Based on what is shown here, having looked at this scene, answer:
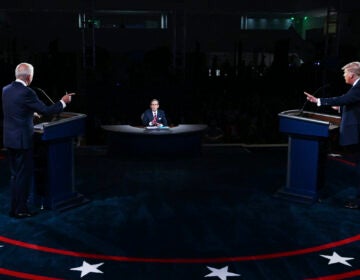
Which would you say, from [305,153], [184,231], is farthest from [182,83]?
[184,231]

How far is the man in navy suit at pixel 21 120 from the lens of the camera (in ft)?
15.8

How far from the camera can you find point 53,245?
4.41 meters

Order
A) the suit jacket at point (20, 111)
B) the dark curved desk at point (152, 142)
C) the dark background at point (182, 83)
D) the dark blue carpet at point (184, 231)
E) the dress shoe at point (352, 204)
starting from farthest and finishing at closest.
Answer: the dark background at point (182, 83), the dark curved desk at point (152, 142), the dress shoe at point (352, 204), the suit jacket at point (20, 111), the dark blue carpet at point (184, 231)

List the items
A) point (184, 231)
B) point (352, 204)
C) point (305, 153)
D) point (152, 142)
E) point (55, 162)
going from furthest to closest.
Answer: point (152, 142) < point (305, 153) < point (352, 204) < point (55, 162) < point (184, 231)

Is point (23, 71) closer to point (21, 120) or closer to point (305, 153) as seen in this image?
point (21, 120)

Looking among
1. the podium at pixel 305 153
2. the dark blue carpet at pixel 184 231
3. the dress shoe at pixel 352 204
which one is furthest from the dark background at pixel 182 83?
the dress shoe at pixel 352 204

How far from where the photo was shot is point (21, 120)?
4.89 m

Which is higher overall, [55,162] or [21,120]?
[21,120]

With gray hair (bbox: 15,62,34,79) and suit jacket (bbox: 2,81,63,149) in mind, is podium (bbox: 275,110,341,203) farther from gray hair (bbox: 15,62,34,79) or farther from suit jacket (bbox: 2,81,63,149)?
gray hair (bbox: 15,62,34,79)

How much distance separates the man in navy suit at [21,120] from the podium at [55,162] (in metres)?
0.22

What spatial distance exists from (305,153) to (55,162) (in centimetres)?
296

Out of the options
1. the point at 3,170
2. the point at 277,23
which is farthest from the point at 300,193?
the point at 277,23

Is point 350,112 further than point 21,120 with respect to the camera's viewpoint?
Yes

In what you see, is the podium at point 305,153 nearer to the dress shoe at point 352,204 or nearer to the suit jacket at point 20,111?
the dress shoe at point 352,204
